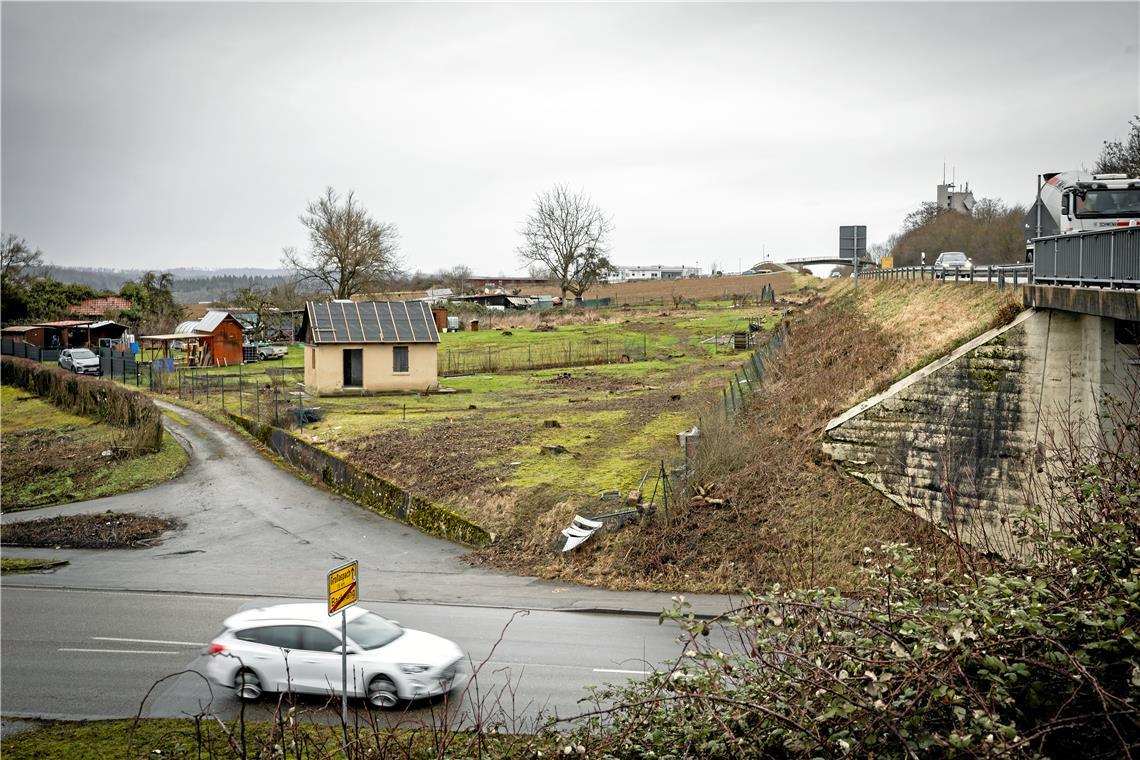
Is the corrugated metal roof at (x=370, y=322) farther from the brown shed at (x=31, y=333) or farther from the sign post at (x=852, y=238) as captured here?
the brown shed at (x=31, y=333)

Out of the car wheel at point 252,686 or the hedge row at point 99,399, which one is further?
the hedge row at point 99,399

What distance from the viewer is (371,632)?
13.4 m

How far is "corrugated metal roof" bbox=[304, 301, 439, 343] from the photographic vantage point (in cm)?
4453

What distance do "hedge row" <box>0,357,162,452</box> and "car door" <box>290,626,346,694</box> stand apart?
2481cm

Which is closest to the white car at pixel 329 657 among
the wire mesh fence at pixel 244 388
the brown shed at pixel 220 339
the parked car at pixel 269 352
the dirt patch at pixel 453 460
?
the dirt patch at pixel 453 460

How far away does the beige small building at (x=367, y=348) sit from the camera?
4431 centimetres

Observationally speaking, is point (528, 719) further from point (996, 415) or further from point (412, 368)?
point (412, 368)

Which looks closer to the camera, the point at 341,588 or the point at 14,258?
the point at 341,588

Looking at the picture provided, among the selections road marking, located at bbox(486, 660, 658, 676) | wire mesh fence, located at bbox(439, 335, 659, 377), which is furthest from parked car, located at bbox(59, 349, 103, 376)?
road marking, located at bbox(486, 660, 658, 676)

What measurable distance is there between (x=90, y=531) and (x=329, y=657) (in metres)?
16.2

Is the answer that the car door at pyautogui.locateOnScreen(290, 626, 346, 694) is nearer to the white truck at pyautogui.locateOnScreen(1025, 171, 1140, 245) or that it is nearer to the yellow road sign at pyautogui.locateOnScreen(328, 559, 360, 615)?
the yellow road sign at pyautogui.locateOnScreen(328, 559, 360, 615)

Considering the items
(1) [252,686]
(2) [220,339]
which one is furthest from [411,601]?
(2) [220,339]

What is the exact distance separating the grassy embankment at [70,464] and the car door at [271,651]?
1999 centimetres

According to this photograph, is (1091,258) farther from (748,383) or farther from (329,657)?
(329,657)
